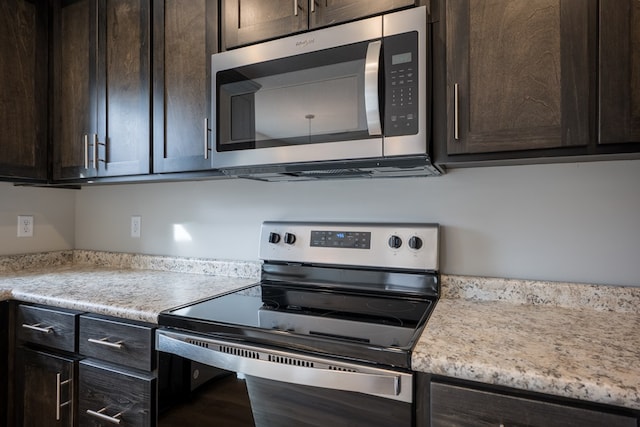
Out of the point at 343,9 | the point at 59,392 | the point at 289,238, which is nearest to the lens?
the point at 343,9

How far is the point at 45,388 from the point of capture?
1366 millimetres

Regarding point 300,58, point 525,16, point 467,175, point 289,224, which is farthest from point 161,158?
point 525,16

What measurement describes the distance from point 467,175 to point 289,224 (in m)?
0.73

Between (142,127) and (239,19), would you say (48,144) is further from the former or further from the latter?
(239,19)

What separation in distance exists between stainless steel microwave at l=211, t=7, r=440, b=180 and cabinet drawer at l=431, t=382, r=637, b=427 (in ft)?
2.09

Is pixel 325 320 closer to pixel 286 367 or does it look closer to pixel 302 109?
pixel 286 367

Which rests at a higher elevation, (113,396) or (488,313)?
(488,313)

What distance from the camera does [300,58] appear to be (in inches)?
48.4

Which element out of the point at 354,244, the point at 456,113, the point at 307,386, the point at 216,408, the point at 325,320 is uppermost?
the point at 456,113

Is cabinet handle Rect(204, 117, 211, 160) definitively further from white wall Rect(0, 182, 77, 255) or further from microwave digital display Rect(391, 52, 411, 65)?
white wall Rect(0, 182, 77, 255)

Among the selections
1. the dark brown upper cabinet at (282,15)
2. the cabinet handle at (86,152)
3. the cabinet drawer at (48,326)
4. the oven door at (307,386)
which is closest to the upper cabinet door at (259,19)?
the dark brown upper cabinet at (282,15)

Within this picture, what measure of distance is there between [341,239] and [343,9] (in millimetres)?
813

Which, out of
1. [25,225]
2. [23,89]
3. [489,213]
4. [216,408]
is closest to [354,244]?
[489,213]

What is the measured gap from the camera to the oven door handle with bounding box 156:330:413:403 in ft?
2.76
